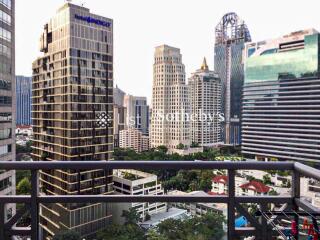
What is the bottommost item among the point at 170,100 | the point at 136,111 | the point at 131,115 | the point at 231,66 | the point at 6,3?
the point at 131,115

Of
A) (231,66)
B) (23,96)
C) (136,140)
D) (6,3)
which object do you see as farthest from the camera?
(231,66)

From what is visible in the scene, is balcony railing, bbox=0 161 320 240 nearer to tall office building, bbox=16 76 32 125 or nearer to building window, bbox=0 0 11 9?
building window, bbox=0 0 11 9

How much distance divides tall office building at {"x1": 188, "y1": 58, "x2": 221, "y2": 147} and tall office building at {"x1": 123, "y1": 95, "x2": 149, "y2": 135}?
810 inches

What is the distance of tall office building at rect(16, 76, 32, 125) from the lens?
227 feet

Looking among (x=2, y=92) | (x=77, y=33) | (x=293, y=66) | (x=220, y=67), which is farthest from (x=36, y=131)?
(x=220, y=67)

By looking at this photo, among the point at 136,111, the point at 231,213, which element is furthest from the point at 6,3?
the point at 136,111

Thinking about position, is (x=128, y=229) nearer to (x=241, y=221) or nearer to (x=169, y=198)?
(x=169, y=198)

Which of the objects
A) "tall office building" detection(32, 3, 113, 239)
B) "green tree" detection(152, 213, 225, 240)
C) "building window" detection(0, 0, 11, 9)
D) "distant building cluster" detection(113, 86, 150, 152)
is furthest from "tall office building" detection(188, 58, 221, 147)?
"green tree" detection(152, 213, 225, 240)

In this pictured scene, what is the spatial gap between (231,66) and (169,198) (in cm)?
7847

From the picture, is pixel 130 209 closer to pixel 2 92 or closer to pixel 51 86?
pixel 2 92

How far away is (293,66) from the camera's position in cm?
4416

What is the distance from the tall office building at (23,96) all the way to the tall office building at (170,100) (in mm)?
31646

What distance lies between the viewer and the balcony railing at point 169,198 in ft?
5.15

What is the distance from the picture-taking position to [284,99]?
44094 millimetres
